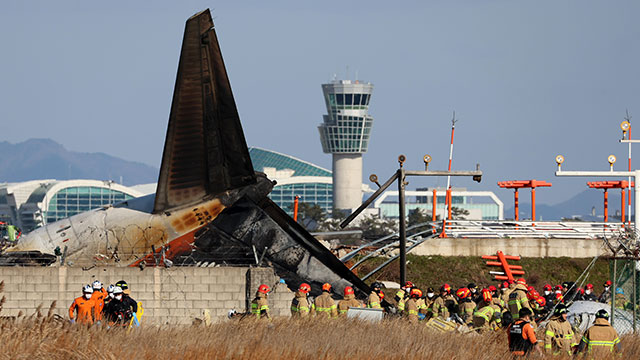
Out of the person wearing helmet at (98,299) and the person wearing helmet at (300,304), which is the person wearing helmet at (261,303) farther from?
the person wearing helmet at (98,299)

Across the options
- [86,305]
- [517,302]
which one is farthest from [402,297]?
[86,305]

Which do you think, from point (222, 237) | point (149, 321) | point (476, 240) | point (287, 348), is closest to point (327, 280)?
point (222, 237)

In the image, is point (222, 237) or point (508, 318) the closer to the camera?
point (508, 318)

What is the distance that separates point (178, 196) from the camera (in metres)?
29.5

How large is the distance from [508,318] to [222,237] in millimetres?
11438

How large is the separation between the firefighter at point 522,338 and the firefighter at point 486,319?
3.69 metres

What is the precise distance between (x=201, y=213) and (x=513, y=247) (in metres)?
17.7

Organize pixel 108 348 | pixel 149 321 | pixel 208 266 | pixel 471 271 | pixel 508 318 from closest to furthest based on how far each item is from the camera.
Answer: pixel 108 348, pixel 508 318, pixel 149 321, pixel 208 266, pixel 471 271

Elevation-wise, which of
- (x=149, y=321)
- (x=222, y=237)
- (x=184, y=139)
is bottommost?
(x=149, y=321)

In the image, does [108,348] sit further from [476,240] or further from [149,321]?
[476,240]

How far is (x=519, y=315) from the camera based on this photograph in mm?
18766

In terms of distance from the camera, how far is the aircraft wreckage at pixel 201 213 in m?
28.8

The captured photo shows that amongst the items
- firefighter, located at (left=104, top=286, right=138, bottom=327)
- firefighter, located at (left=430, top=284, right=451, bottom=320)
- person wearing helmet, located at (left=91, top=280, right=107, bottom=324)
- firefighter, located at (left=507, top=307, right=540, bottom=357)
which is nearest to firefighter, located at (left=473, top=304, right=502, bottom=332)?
firefighter, located at (left=430, top=284, right=451, bottom=320)

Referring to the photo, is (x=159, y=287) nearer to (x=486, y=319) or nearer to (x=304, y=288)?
(x=304, y=288)
